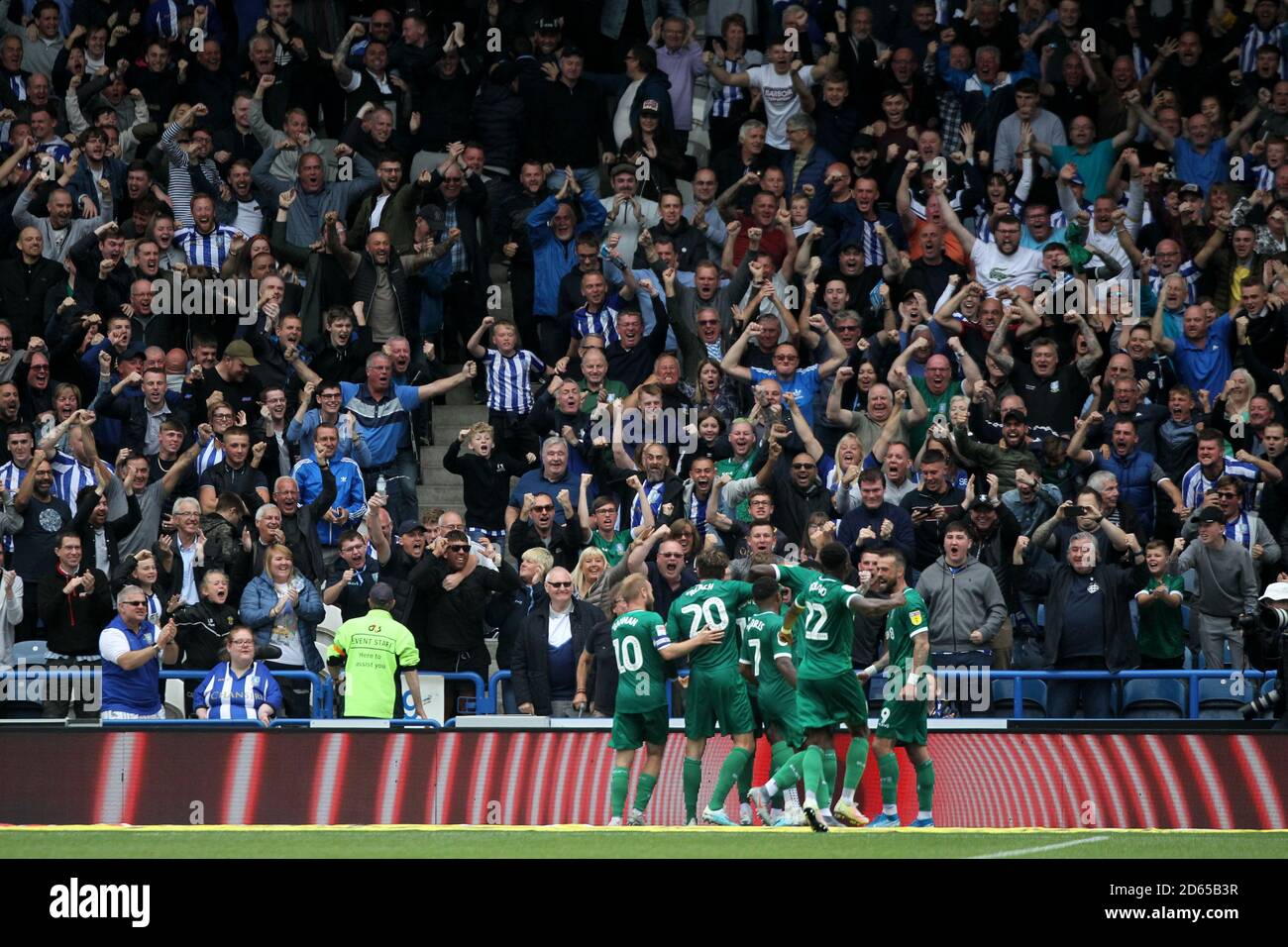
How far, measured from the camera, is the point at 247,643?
1609 centimetres

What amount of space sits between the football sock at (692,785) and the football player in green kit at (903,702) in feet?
4.19

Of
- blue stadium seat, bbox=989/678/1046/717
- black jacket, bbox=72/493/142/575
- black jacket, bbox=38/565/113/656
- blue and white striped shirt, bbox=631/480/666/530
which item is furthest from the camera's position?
blue and white striped shirt, bbox=631/480/666/530

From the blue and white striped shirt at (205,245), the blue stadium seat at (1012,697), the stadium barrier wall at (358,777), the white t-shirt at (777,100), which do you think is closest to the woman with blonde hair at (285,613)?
the stadium barrier wall at (358,777)

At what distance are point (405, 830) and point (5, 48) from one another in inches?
483

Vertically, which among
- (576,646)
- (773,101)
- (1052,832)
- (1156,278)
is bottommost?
(1052,832)

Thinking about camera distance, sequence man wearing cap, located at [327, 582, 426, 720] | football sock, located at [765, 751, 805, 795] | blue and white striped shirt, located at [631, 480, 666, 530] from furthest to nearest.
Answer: blue and white striped shirt, located at [631, 480, 666, 530] < man wearing cap, located at [327, 582, 426, 720] < football sock, located at [765, 751, 805, 795]

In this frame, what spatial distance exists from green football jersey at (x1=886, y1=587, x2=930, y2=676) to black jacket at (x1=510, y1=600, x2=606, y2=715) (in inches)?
105

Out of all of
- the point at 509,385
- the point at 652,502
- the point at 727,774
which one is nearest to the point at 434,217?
the point at 509,385

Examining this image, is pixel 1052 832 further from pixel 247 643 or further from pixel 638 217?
pixel 638 217

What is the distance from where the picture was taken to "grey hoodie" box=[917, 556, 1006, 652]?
55.3 feet

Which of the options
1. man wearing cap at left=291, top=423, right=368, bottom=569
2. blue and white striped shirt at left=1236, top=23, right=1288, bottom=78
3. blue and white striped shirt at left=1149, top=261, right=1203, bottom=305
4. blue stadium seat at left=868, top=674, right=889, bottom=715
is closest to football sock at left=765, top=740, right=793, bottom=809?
blue stadium seat at left=868, top=674, right=889, bottom=715

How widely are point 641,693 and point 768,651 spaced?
109 centimetres

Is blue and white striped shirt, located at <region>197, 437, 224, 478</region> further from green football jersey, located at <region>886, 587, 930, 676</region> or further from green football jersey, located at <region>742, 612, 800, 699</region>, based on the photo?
green football jersey, located at <region>886, 587, 930, 676</region>
